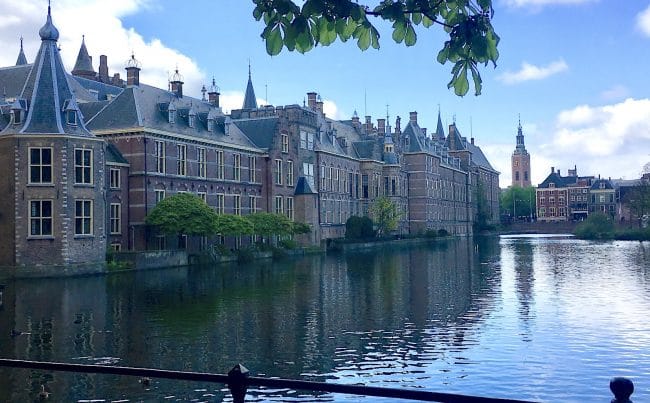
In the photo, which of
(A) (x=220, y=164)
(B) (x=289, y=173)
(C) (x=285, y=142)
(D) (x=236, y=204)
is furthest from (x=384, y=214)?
(A) (x=220, y=164)

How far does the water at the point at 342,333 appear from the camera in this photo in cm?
1467

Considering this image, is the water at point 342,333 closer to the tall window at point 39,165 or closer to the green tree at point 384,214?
the tall window at point 39,165

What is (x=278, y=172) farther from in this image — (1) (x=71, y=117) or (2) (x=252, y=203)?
(1) (x=71, y=117)

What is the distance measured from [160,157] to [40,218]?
12758 millimetres

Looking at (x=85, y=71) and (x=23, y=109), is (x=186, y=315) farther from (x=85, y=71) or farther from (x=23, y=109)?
(x=85, y=71)

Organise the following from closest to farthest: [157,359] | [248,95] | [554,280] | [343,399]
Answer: [343,399], [157,359], [554,280], [248,95]

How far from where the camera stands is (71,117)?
42.9 metres

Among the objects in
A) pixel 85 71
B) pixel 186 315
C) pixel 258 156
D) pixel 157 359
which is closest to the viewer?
pixel 157 359

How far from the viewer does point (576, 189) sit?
159 m

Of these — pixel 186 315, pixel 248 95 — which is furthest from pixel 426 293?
pixel 248 95

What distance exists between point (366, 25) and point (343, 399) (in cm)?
1012

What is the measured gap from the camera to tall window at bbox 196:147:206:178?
57000mm

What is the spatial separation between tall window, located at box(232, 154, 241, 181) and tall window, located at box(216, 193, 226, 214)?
270cm

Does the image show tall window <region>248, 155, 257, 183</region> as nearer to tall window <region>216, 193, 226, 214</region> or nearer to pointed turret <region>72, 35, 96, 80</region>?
tall window <region>216, 193, 226, 214</region>
